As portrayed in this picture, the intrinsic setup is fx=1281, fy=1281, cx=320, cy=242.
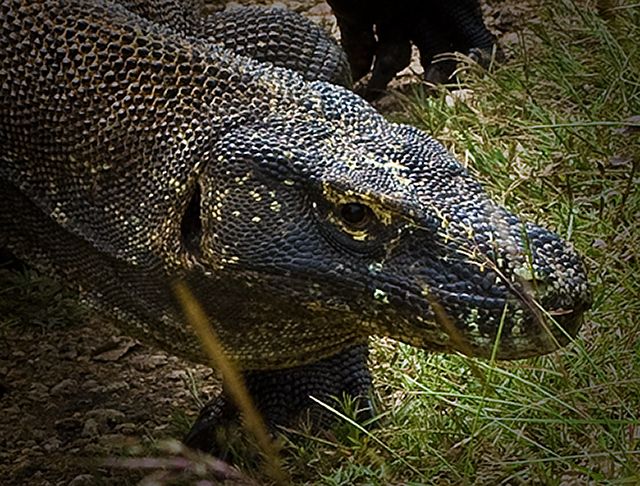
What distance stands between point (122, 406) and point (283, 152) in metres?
1.50

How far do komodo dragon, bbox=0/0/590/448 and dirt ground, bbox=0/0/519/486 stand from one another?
0.65 metres

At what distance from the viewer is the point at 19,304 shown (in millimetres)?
4863

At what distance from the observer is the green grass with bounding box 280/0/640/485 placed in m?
3.19

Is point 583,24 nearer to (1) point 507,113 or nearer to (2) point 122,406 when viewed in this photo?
(1) point 507,113

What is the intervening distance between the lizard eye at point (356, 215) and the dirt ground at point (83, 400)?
3.68 feet

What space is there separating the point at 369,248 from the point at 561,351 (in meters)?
0.98

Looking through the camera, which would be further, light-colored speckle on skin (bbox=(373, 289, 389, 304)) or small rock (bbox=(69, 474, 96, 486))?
small rock (bbox=(69, 474, 96, 486))

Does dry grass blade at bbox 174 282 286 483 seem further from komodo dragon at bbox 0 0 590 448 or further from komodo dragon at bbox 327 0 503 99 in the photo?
komodo dragon at bbox 327 0 503 99

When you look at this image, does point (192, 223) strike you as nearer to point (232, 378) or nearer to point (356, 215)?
point (356, 215)

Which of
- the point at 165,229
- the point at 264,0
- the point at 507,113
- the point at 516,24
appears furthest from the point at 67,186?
the point at 264,0

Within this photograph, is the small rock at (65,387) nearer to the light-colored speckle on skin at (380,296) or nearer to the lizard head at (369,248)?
the lizard head at (369,248)

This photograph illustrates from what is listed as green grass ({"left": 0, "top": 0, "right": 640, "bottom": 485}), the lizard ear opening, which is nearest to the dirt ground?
green grass ({"left": 0, "top": 0, "right": 640, "bottom": 485})

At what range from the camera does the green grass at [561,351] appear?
3186 millimetres

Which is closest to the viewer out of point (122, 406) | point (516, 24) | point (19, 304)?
point (122, 406)
